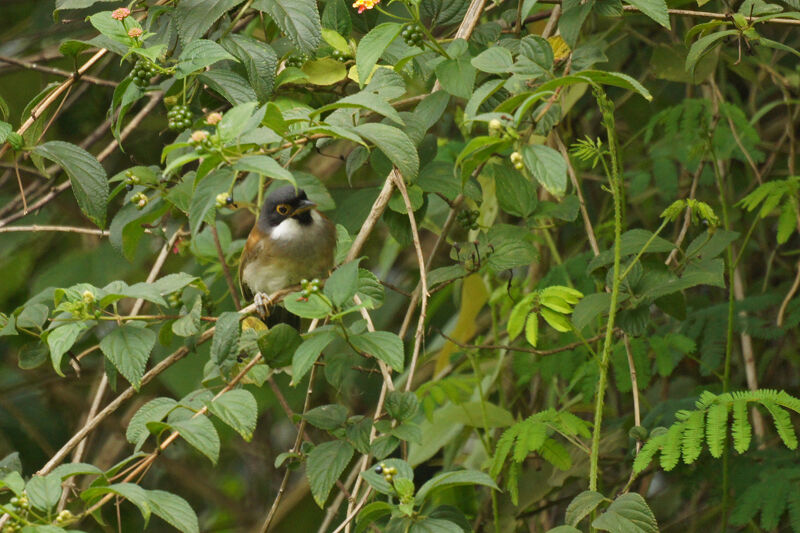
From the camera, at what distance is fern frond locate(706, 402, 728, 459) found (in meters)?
2.62

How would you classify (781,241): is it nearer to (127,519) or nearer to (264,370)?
(264,370)

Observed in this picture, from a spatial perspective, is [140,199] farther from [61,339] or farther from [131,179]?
[61,339]

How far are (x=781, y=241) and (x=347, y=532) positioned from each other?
A: 200 centimetres

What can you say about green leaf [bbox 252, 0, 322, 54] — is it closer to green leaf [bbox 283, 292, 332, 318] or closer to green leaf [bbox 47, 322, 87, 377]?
green leaf [bbox 283, 292, 332, 318]

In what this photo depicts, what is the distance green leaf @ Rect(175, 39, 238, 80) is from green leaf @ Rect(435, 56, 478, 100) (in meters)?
0.58

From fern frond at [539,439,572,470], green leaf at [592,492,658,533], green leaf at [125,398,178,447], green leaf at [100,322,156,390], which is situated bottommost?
fern frond at [539,439,572,470]

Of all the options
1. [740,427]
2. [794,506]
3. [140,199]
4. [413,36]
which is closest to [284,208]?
[140,199]

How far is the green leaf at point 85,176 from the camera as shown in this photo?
2805 mm

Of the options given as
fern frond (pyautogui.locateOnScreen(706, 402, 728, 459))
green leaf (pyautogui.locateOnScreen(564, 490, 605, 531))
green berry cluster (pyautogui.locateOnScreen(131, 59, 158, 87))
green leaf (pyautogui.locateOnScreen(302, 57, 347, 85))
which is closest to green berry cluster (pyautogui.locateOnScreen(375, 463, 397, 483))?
green leaf (pyautogui.locateOnScreen(564, 490, 605, 531))

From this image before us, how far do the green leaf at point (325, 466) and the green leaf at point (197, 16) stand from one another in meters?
1.21

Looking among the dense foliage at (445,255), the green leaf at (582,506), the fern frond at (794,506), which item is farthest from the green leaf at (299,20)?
the fern frond at (794,506)

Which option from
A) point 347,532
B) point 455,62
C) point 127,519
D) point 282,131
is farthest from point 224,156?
point 127,519

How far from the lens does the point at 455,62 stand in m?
2.74

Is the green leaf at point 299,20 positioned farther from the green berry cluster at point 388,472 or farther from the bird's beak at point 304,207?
the green berry cluster at point 388,472
